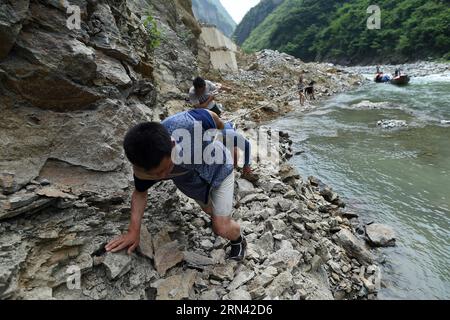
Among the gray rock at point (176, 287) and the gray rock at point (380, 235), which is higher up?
the gray rock at point (176, 287)

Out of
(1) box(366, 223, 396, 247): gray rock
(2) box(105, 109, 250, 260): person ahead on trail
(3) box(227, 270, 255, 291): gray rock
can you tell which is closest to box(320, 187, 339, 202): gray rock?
(1) box(366, 223, 396, 247): gray rock

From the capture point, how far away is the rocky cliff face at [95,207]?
8.66 feet

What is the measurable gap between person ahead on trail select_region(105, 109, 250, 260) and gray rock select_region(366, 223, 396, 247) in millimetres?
3070

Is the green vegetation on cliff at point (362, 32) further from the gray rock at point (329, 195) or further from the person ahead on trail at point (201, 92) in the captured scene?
the person ahead on trail at point (201, 92)

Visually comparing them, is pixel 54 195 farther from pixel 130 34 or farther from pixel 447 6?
pixel 447 6

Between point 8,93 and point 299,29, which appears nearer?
point 8,93

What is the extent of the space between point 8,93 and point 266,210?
10.7 feet

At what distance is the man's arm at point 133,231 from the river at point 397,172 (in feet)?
10.8

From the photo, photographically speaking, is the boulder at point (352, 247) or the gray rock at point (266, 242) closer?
the gray rock at point (266, 242)

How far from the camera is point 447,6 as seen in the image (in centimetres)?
4969

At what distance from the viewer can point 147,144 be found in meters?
2.39

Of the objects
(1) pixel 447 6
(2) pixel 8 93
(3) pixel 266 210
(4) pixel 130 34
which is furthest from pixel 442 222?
(1) pixel 447 6

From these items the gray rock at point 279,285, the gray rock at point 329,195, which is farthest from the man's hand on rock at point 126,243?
the gray rock at point 329,195
